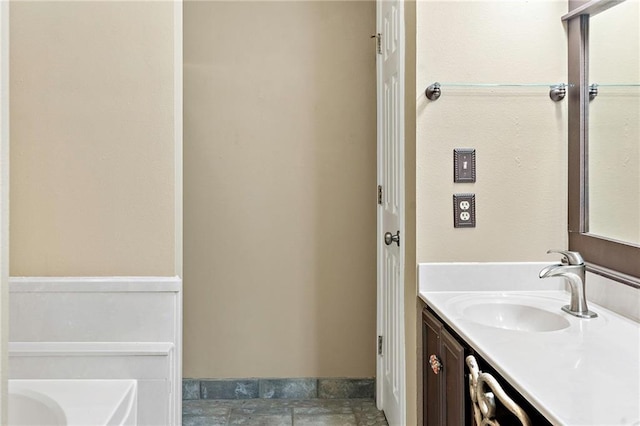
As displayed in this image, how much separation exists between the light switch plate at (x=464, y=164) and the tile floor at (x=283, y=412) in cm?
137

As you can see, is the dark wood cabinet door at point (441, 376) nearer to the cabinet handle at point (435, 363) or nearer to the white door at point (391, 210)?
the cabinet handle at point (435, 363)

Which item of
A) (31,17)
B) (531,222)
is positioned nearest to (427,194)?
(531,222)

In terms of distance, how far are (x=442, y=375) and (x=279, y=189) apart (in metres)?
1.49

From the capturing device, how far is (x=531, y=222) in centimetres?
189

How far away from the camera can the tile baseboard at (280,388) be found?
2.83m

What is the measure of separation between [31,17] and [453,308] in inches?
72.0

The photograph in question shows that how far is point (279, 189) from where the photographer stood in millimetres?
2814

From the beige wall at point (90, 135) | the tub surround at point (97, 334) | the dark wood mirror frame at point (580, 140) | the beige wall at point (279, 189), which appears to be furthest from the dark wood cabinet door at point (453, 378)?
the beige wall at point (279, 189)

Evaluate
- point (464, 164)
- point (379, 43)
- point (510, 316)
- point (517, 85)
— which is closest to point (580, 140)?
point (517, 85)

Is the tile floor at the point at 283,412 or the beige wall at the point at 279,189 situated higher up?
the beige wall at the point at 279,189

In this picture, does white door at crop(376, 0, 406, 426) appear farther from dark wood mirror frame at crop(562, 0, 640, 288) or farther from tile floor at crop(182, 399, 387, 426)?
dark wood mirror frame at crop(562, 0, 640, 288)

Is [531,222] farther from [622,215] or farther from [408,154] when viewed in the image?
[408,154]

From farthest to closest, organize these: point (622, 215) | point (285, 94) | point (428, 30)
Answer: point (285, 94)
point (428, 30)
point (622, 215)

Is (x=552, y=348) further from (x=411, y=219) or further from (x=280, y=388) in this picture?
(x=280, y=388)
